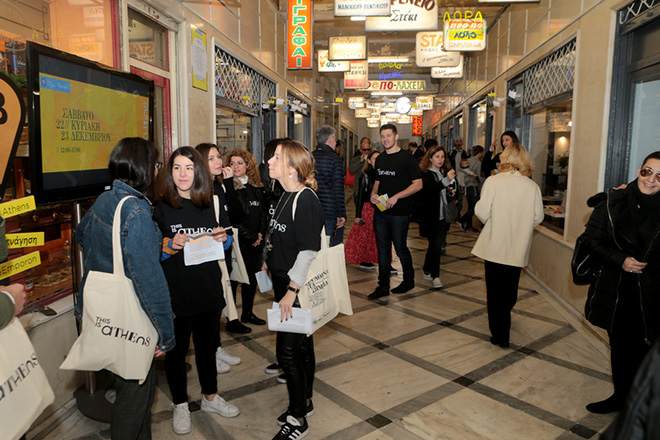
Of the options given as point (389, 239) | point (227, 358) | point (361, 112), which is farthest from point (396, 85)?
point (227, 358)

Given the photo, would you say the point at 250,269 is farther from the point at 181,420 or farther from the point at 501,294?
the point at 501,294

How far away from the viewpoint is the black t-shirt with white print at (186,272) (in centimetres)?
216

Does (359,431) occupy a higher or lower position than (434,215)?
lower

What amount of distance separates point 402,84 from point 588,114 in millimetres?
10697

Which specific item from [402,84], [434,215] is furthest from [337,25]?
[434,215]

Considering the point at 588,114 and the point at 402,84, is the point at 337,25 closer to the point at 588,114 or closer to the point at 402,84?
the point at 402,84

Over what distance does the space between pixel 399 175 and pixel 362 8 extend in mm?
2607

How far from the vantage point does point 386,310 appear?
430cm

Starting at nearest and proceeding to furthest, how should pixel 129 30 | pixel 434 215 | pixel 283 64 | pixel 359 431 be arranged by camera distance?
pixel 359 431, pixel 129 30, pixel 434 215, pixel 283 64

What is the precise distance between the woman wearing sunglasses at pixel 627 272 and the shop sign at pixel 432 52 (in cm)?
690

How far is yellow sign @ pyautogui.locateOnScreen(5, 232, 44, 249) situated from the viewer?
1.78 meters

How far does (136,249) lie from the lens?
176 cm

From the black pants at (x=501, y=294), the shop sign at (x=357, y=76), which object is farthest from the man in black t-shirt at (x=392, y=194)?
the shop sign at (x=357, y=76)

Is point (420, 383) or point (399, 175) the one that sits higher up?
point (399, 175)
